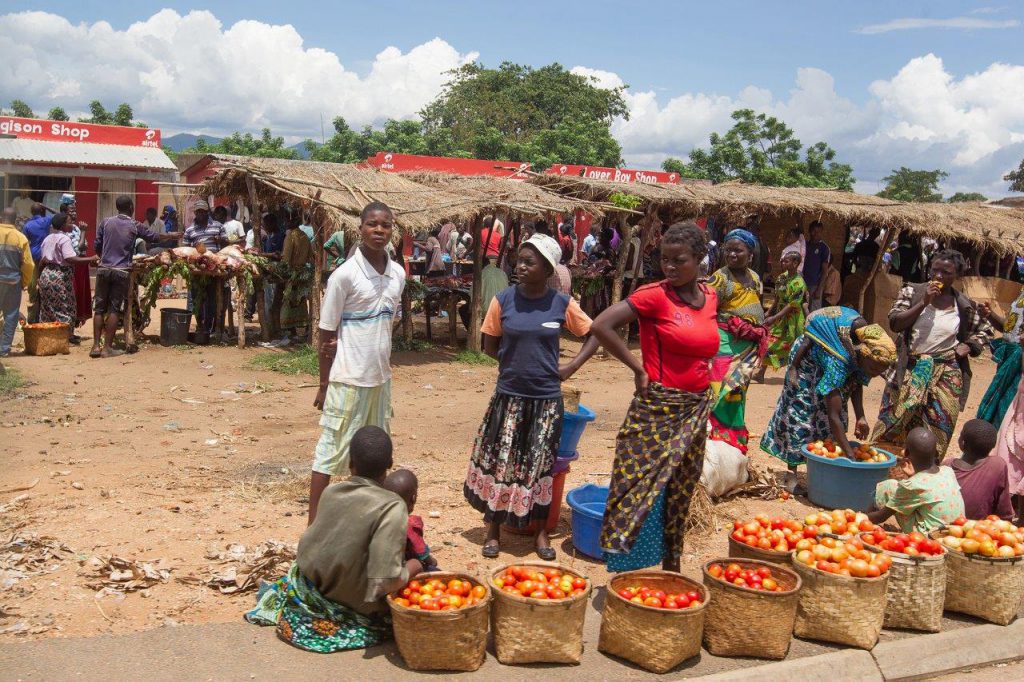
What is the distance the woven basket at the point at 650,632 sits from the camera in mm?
4113

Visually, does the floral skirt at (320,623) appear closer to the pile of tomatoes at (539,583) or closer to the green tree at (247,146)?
the pile of tomatoes at (539,583)

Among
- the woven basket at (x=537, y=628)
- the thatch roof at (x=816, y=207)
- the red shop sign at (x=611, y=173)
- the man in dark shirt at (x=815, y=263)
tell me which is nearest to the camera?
the woven basket at (x=537, y=628)

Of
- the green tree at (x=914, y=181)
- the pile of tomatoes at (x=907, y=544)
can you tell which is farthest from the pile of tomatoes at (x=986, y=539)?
the green tree at (x=914, y=181)

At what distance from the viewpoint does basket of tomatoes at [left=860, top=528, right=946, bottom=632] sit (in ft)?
15.6

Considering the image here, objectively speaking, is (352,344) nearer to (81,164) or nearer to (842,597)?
(842,597)

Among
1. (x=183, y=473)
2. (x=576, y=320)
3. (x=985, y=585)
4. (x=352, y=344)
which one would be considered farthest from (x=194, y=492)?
(x=985, y=585)

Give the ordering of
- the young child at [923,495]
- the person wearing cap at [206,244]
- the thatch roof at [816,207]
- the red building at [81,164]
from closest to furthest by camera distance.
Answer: the young child at [923,495] < the person wearing cap at [206,244] < the thatch roof at [816,207] < the red building at [81,164]

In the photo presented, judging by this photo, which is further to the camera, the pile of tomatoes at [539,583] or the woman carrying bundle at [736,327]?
the woman carrying bundle at [736,327]

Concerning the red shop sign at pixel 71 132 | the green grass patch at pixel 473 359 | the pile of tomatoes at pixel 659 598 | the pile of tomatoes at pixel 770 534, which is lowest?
the green grass patch at pixel 473 359

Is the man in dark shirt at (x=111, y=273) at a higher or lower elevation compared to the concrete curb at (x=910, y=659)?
higher

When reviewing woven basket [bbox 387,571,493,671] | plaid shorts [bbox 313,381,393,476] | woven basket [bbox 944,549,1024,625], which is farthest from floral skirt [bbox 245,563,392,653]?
woven basket [bbox 944,549,1024,625]

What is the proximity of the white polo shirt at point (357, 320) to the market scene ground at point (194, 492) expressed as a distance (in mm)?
1046

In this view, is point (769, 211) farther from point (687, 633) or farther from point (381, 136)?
point (381, 136)

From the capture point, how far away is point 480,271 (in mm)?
13898
